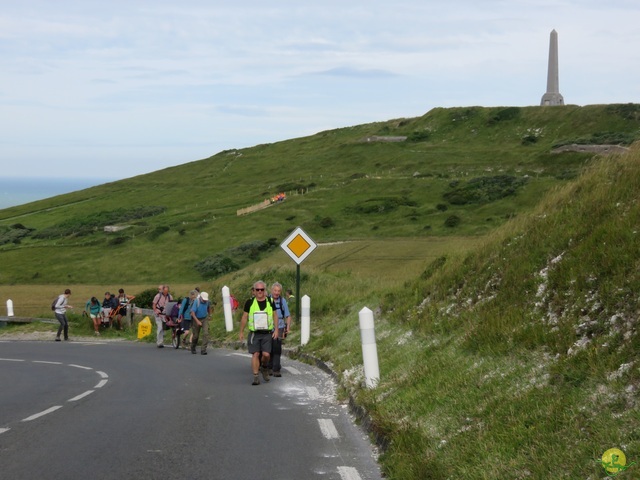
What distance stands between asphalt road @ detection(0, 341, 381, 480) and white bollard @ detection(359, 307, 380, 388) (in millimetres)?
630

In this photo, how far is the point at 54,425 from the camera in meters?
10.1

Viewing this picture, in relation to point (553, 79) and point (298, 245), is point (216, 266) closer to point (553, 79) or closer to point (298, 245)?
point (298, 245)

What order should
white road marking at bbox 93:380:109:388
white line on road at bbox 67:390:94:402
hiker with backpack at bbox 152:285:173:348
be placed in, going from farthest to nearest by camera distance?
hiker with backpack at bbox 152:285:173:348
white road marking at bbox 93:380:109:388
white line on road at bbox 67:390:94:402

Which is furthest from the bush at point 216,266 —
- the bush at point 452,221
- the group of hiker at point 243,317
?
the group of hiker at point 243,317

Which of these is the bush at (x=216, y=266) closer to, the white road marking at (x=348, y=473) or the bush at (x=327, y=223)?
the bush at (x=327, y=223)

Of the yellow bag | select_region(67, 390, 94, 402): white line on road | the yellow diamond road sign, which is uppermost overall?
the yellow diamond road sign

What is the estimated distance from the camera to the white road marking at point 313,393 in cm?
1269

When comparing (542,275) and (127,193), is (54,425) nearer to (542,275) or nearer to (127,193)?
(542,275)

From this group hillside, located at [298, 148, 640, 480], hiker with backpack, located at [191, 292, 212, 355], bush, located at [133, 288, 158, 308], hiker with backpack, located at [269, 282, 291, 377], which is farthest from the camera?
bush, located at [133, 288, 158, 308]

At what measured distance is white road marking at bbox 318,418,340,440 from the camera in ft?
30.8

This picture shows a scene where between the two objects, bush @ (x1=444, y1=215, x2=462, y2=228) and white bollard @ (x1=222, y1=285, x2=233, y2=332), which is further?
bush @ (x1=444, y1=215, x2=462, y2=228)

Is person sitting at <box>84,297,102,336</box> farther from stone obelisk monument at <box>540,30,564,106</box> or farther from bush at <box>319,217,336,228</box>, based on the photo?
stone obelisk monument at <box>540,30,564,106</box>

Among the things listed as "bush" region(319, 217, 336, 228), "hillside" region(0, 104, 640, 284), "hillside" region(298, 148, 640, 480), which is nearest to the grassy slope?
"hillside" region(298, 148, 640, 480)

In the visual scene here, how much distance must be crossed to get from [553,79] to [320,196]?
4068 cm
